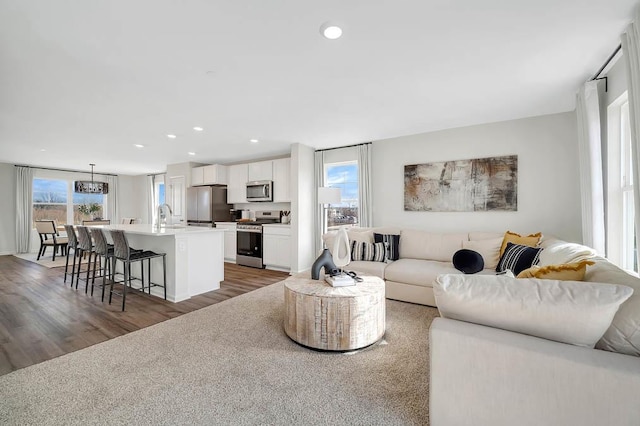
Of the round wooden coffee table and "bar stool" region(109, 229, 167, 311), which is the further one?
"bar stool" region(109, 229, 167, 311)

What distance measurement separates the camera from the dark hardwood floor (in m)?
2.33

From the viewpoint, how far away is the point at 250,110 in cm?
345

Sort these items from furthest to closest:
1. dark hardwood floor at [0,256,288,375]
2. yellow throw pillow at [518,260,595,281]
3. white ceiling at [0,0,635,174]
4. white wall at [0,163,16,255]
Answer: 1. white wall at [0,163,16,255]
2. dark hardwood floor at [0,256,288,375]
3. white ceiling at [0,0,635,174]
4. yellow throw pillow at [518,260,595,281]

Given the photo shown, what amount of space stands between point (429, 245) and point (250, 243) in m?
3.69

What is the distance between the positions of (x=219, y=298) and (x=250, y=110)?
2.55m

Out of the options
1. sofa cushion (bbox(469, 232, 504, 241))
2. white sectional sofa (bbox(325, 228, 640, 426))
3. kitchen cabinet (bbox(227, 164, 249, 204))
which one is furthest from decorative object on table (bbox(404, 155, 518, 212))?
kitchen cabinet (bbox(227, 164, 249, 204))

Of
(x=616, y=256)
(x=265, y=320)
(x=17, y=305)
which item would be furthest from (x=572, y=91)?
(x=17, y=305)

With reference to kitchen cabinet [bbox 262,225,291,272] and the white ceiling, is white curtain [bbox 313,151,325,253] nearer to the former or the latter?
kitchen cabinet [bbox 262,225,291,272]

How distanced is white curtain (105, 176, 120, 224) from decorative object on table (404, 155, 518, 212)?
373 inches

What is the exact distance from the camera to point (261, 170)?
19.9 feet

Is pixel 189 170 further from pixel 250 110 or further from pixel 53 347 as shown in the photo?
pixel 53 347

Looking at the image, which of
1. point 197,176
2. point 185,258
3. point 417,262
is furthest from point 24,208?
point 417,262

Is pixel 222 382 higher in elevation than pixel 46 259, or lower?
lower

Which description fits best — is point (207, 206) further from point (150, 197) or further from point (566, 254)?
point (566, 254)
